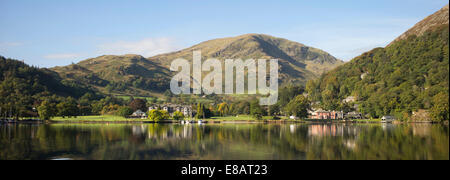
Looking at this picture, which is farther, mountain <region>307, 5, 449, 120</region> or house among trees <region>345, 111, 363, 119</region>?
house among trees <region>345, 111, 363, 119</region>

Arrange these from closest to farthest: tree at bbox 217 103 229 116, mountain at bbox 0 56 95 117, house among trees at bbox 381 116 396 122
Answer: house among trees at bbox 381 116 396 122 → mountain at bbox 0 56 95 117 → tree at bbox 217 103 229 116

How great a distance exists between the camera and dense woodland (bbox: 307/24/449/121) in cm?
10169

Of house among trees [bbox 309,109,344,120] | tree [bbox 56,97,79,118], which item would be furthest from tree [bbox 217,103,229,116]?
tree [bbox 56,97,79,118]

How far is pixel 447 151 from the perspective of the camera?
32406 mm

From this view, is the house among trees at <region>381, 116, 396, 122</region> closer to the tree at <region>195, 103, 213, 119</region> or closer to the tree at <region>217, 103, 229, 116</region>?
the tree at <region>195, 103, 213, 119</region>

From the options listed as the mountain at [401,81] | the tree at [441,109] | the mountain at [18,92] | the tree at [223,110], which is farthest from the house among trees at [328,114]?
the mountain at [18,92]

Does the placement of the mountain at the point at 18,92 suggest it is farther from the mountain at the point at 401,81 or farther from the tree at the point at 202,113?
the mountain at the point at 401,81

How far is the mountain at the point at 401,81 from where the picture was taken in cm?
10219

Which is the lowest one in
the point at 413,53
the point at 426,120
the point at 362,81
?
the point at 426,120
